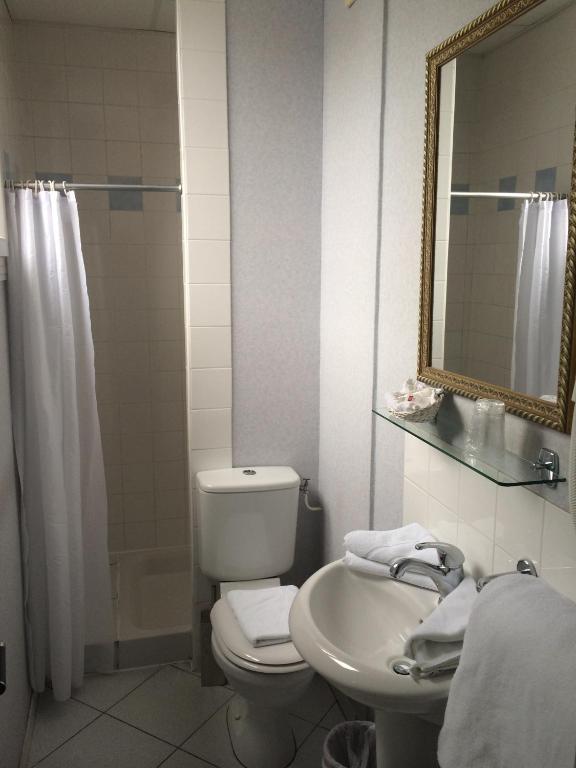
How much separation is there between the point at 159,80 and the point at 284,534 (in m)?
2.30

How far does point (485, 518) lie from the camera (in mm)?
1527

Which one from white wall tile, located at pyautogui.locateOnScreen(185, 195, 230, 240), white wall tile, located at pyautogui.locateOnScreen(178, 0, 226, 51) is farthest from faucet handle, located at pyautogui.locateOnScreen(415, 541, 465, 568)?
white wall tile, located at pyautogui.locateOnScreen(178, 0, 226, 51)

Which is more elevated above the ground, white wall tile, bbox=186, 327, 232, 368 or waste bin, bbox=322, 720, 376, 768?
white wall tile, bbox=186, 327, 232, 368

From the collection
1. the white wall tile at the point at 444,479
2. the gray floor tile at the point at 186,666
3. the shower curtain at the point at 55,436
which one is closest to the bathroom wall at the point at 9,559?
the shower curtain at the point at 55,436

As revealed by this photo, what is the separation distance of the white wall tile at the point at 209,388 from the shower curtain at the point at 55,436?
1.26ft

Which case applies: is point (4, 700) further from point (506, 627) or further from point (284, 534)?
point (506, 627)

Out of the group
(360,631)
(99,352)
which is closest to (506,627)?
(360,631)

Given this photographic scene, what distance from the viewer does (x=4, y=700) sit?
192cm

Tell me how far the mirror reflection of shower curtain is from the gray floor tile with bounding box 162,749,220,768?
67.5 inches

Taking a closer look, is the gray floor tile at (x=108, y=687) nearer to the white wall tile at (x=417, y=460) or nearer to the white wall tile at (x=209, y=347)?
the white wall tile at (x=209, y=347)

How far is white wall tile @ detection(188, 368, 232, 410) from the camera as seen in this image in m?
2.55

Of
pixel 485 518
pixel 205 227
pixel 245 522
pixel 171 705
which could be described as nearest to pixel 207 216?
pixel 205 227

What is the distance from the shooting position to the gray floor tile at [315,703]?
8.08 ft

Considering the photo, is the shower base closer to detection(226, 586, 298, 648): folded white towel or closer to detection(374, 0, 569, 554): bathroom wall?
detection(226, 586, 298, 648): folded white towel
